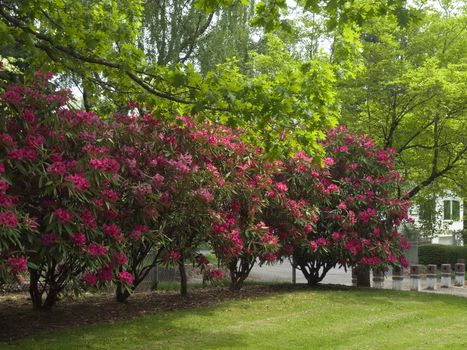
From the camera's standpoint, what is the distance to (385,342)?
24.1 feet

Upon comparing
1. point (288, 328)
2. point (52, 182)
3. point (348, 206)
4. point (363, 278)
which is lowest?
point (288, 328)

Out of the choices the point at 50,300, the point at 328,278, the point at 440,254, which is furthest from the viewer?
the point at 440,254

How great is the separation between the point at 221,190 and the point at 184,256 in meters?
1.22

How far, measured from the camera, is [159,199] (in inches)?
320

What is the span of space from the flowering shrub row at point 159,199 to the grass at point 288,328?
2.29ft

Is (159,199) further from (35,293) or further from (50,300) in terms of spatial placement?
(35,293)

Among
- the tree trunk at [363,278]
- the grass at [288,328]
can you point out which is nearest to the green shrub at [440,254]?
the tree trunk at [363,278]

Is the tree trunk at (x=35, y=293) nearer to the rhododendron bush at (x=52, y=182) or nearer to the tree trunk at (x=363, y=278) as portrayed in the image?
the rhododendron bush at (x=52, y=182)

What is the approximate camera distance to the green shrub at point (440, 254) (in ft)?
84.4

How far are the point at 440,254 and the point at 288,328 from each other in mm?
19870

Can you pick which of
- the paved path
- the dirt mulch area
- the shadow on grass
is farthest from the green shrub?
the dirt mulch area

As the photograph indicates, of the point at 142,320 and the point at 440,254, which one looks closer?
the point at 142,320

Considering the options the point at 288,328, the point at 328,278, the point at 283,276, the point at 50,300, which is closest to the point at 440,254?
the point at 328,278

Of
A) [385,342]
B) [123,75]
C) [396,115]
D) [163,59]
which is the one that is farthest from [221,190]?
[163,59]
